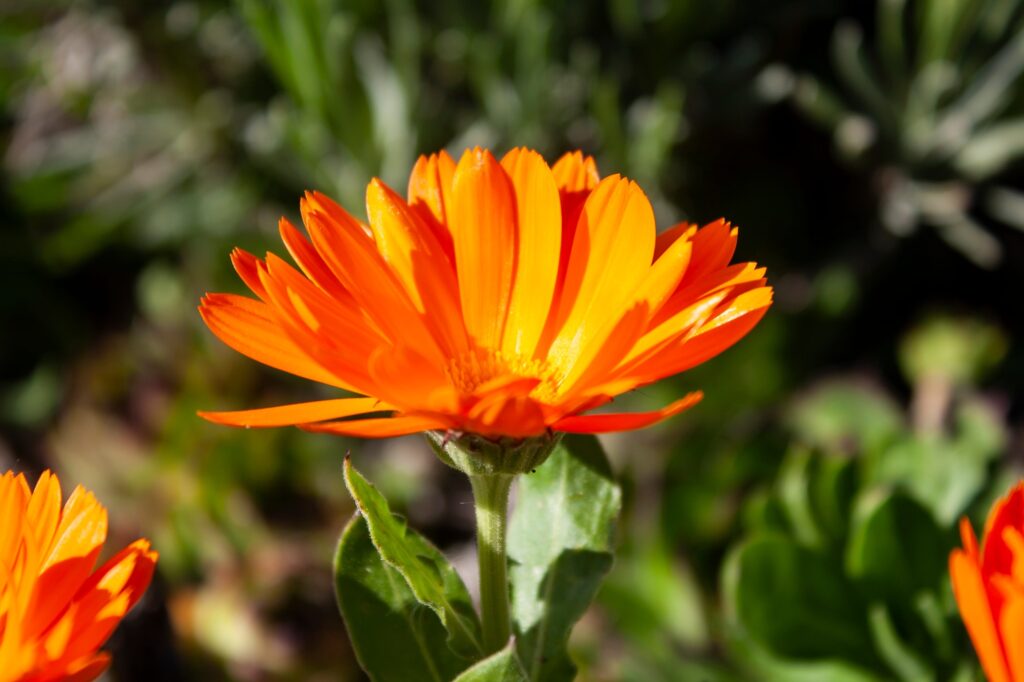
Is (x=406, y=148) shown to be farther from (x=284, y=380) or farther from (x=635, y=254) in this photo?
(x=635, y=254)

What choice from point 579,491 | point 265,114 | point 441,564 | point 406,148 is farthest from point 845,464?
point 265,114

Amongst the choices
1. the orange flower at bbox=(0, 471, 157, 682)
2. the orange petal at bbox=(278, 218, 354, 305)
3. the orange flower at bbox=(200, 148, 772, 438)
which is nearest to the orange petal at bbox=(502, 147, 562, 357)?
the orange flower at bbox=(200, 148, 772, 438)

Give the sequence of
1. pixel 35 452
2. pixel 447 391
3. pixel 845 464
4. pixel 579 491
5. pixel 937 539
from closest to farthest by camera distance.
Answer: pixel 447 391
pixel 579 491
pixel 937 539
pixel 845 464
pixel 35 452

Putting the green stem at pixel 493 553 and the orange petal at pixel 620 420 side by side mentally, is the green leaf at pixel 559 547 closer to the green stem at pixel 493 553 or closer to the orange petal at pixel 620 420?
the green stem at pixel 493 553

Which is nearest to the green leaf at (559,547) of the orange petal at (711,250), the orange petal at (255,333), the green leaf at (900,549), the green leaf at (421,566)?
the green leaf at (421,566)

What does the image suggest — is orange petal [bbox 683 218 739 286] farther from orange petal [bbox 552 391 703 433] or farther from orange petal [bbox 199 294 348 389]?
orange petal [bbox 199 294 348 389]

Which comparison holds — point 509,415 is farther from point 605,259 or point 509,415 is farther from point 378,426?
point 605,259
